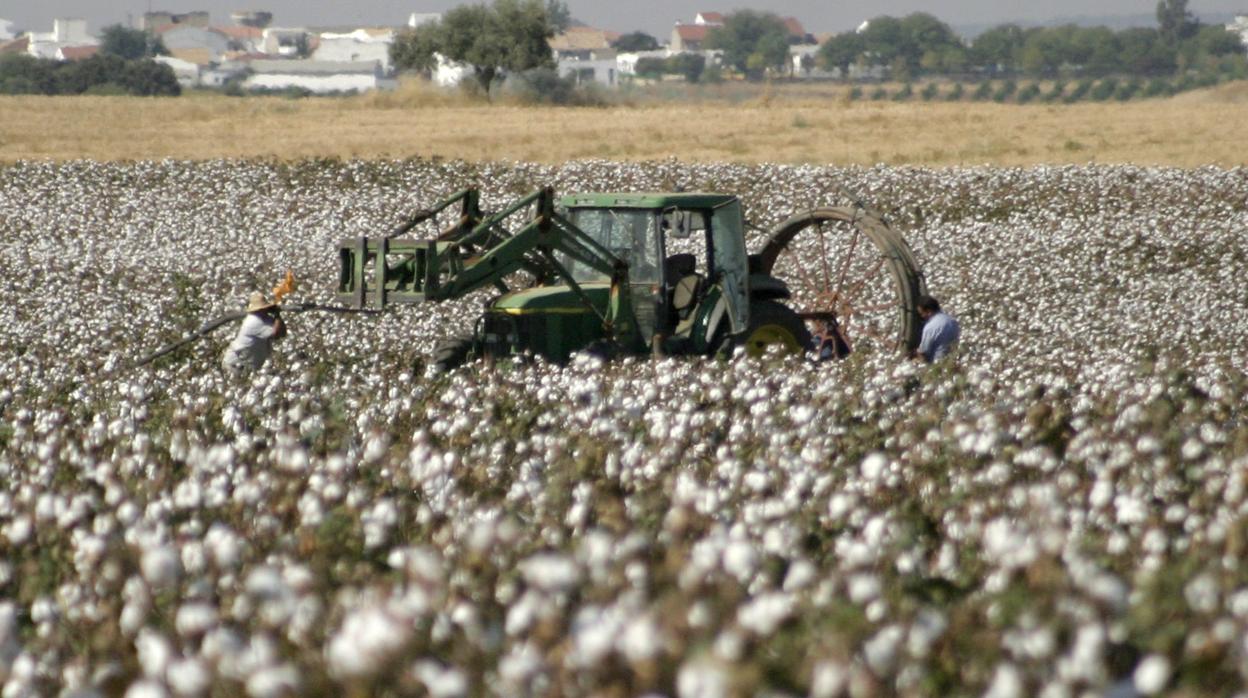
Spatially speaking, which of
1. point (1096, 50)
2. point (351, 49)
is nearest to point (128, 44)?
point (351, 49)

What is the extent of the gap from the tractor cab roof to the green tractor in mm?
11

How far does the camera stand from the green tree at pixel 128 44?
158 meters

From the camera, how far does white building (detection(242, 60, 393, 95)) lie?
142 m

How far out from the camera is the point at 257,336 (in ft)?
44.0

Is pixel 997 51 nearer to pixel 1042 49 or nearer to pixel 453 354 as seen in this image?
pixel 1042 49

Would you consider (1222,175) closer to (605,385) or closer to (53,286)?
(53,286)

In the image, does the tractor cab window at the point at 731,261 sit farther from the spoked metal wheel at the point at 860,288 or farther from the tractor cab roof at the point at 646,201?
the spoked metal wheel at the point at 860,288

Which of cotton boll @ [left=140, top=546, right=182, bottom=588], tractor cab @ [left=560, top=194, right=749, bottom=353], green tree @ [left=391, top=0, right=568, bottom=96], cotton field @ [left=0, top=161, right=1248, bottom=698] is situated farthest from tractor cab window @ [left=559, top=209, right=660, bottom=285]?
green tree @ [left=391, top=0, right=568, bottom=96]

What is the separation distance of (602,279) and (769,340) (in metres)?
1.37

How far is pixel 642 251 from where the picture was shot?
520 inches

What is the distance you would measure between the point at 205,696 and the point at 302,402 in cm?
545

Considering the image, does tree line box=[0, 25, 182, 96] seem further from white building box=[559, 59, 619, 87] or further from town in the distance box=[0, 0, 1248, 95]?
white building box=[559, 59, 619, 87]

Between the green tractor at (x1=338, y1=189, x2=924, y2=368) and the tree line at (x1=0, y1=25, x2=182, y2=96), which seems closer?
the green tractor at (x1=338, y1=189, x2=924, y2=368)

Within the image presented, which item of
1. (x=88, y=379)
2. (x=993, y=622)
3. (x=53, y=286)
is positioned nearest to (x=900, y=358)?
(x=88, y=379)
